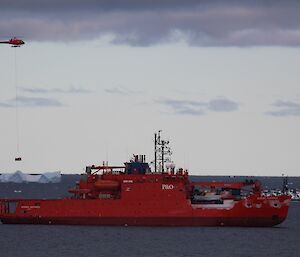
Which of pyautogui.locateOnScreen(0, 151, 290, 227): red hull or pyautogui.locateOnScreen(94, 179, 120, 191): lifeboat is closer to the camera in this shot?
pyautogui.locateOnScreen(0, 151, 290, 227): red hull

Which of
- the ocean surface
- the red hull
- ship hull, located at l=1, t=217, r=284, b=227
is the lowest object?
the ocean surface

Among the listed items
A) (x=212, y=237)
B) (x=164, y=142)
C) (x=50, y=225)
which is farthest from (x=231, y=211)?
(x=50, y=225)

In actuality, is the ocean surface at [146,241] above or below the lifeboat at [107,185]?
below

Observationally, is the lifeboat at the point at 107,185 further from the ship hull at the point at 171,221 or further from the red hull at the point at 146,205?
the ship hull at the point at 171,221

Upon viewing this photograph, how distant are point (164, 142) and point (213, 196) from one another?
7.49 meters

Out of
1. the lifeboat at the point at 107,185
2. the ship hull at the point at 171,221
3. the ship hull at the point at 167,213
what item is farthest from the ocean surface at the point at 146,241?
the lifeboat at the point at 107,185

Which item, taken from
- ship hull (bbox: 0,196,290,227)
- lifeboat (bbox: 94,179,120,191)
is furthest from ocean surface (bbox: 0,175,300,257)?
lifeboat (bbox: 94,179,120,191)

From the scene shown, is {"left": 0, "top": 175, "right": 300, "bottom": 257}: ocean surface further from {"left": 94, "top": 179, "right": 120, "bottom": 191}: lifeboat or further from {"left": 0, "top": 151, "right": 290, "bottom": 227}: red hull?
{"left": 94, "top": 179, "right": 120, "bottom": 191}: lifeboat

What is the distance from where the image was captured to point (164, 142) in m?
91.6

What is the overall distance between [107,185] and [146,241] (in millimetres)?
8644

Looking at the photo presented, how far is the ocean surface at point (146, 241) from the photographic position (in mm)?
76500

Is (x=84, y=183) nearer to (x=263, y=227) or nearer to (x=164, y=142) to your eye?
(x=164, y=142)

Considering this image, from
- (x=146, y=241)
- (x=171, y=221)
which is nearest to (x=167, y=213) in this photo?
(x=171, y=221)

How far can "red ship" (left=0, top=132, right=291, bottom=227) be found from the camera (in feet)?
289
